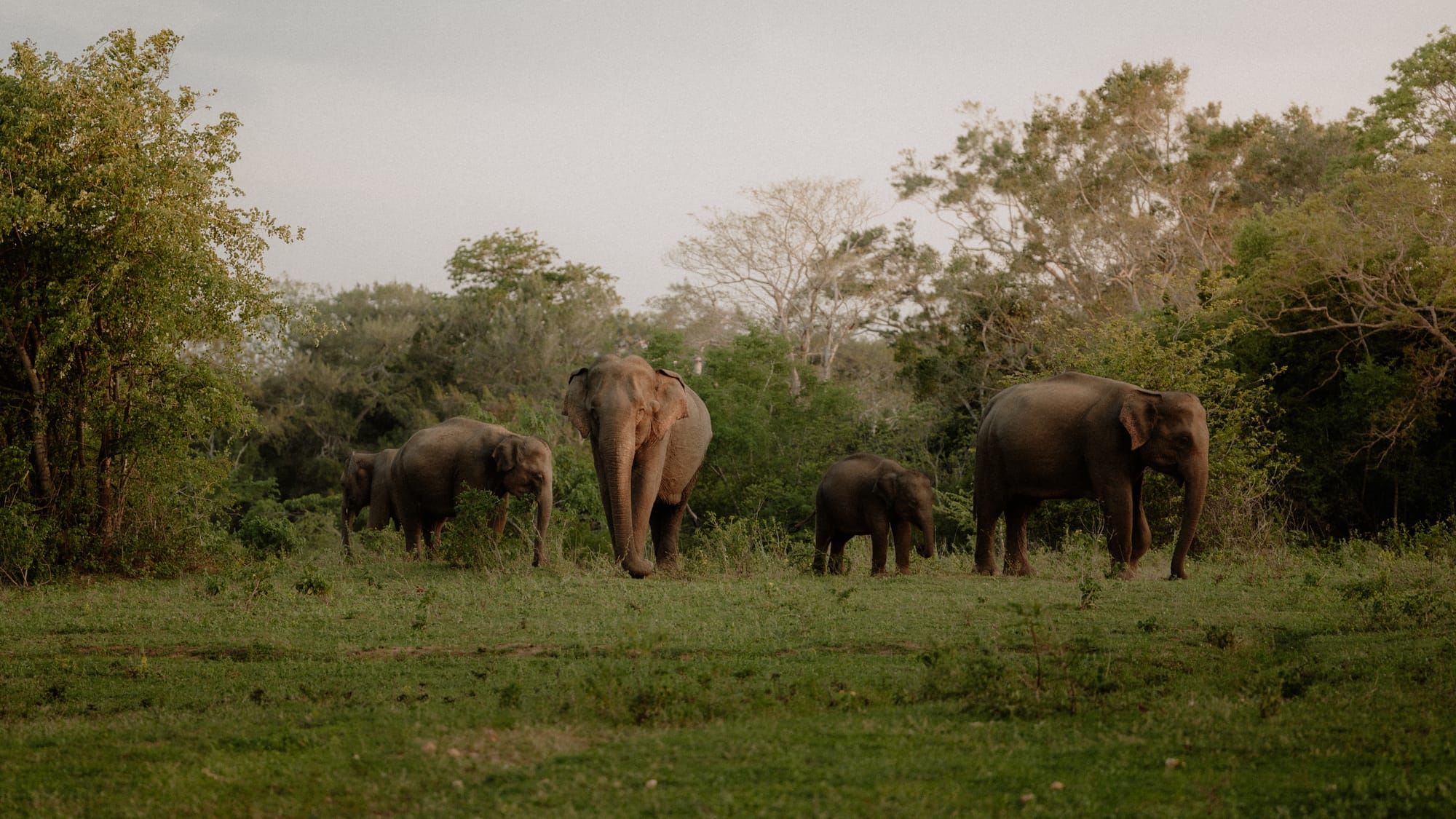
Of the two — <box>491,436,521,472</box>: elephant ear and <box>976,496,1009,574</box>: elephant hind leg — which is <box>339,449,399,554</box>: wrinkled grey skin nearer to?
<box>491,436,521,472</box>: elephant ear

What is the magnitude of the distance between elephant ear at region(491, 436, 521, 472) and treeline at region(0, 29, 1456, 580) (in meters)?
1.26

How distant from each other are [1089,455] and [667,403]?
4.86 m

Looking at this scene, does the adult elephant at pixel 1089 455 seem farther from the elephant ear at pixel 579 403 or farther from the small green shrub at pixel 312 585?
the small green shrub at pixel 312 585

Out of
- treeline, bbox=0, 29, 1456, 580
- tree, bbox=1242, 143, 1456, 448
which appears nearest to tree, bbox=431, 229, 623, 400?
treeline, bbox=0, 29, 1456, 580

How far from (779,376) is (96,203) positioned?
1771 cm

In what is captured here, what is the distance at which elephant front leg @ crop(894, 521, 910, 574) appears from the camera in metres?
15.6

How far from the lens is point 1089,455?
49.0ft

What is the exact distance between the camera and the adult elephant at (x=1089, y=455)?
14.4 m

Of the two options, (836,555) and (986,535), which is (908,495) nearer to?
(986,535)

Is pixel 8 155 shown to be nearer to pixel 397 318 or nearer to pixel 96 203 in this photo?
pixel 96 203

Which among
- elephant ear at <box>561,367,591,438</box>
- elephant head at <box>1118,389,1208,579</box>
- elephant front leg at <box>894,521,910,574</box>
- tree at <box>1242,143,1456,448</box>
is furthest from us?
tree at <box>1242,143,1456,448</box>

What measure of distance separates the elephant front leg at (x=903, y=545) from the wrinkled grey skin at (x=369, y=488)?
39.4 feet

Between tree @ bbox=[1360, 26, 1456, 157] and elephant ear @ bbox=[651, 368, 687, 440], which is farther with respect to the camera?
tree @ bbox=[1360, 26, 1456, 157]

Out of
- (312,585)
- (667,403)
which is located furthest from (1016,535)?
(312,585)
